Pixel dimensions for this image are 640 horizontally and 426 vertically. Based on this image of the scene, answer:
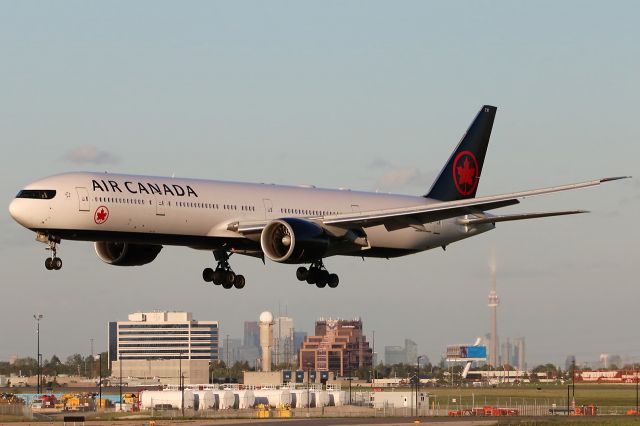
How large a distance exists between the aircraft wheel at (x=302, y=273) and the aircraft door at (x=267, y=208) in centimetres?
547

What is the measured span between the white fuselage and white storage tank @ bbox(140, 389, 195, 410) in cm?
6408

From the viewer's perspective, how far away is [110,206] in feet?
215

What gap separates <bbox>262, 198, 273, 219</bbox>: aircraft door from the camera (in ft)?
241

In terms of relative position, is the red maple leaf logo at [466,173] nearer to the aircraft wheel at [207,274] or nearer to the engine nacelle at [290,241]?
the engine nacelle at [290,241]

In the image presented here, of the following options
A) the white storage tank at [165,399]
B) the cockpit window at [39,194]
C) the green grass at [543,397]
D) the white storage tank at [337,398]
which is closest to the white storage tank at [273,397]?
the white storage tank at [337,398]

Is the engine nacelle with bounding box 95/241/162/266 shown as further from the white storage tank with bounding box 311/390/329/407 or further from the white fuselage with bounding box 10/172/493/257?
the white storage tank with bounding box 311/390/329/407

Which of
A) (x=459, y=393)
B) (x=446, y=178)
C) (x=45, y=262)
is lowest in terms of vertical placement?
(x=459, y=393)

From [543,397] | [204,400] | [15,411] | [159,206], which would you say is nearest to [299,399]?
[204,400]

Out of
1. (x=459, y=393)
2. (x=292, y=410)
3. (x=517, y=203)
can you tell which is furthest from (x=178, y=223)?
(x=459, y=393)

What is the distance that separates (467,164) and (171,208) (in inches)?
1175

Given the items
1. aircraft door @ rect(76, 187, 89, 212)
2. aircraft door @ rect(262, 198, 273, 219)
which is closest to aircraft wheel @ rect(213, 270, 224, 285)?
aircraft door @ rect(262, 198, 273, 219)

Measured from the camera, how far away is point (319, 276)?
7700 cm

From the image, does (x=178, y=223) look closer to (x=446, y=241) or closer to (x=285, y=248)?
(x=285, y=248)

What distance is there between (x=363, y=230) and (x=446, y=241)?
→ 10.1 metres
